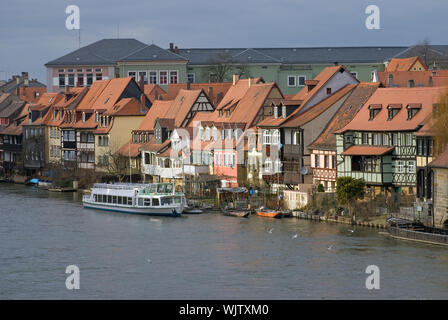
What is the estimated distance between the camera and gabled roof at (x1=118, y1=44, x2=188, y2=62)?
110250 millimetres

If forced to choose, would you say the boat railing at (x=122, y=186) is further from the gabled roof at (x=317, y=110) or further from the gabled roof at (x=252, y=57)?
the gabled roof at (x=252, y=57)

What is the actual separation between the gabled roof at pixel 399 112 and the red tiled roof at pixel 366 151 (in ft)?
3.02

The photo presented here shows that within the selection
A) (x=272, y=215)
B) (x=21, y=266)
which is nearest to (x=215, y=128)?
(x=272, y=215)

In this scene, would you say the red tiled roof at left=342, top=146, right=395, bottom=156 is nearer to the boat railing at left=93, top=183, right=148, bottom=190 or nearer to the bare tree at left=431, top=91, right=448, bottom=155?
the bare tree at left=431, top=91, right=448, bottom=155

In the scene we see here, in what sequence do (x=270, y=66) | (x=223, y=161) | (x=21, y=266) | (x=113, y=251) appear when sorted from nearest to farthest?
(x=21, y=266) < (x=113, y=251) < (x=223, y=161) < (x=270, y=66)

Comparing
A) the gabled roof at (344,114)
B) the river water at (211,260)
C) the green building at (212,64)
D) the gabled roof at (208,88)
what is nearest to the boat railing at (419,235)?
the river water at (211,260)

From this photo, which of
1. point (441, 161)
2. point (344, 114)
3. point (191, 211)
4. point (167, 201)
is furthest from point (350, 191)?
point (167, 201)

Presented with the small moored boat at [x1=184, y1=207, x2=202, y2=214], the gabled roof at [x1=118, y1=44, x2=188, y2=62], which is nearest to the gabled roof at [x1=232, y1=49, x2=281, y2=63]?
the gabled roof at [x1=118, y1=44, x2=188, y2=62]

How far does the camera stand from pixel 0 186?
90438 millimetres

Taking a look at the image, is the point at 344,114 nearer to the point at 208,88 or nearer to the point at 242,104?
the point at 242,104

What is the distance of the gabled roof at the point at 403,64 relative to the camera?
95812mm

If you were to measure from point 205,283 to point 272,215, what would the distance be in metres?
19.3
